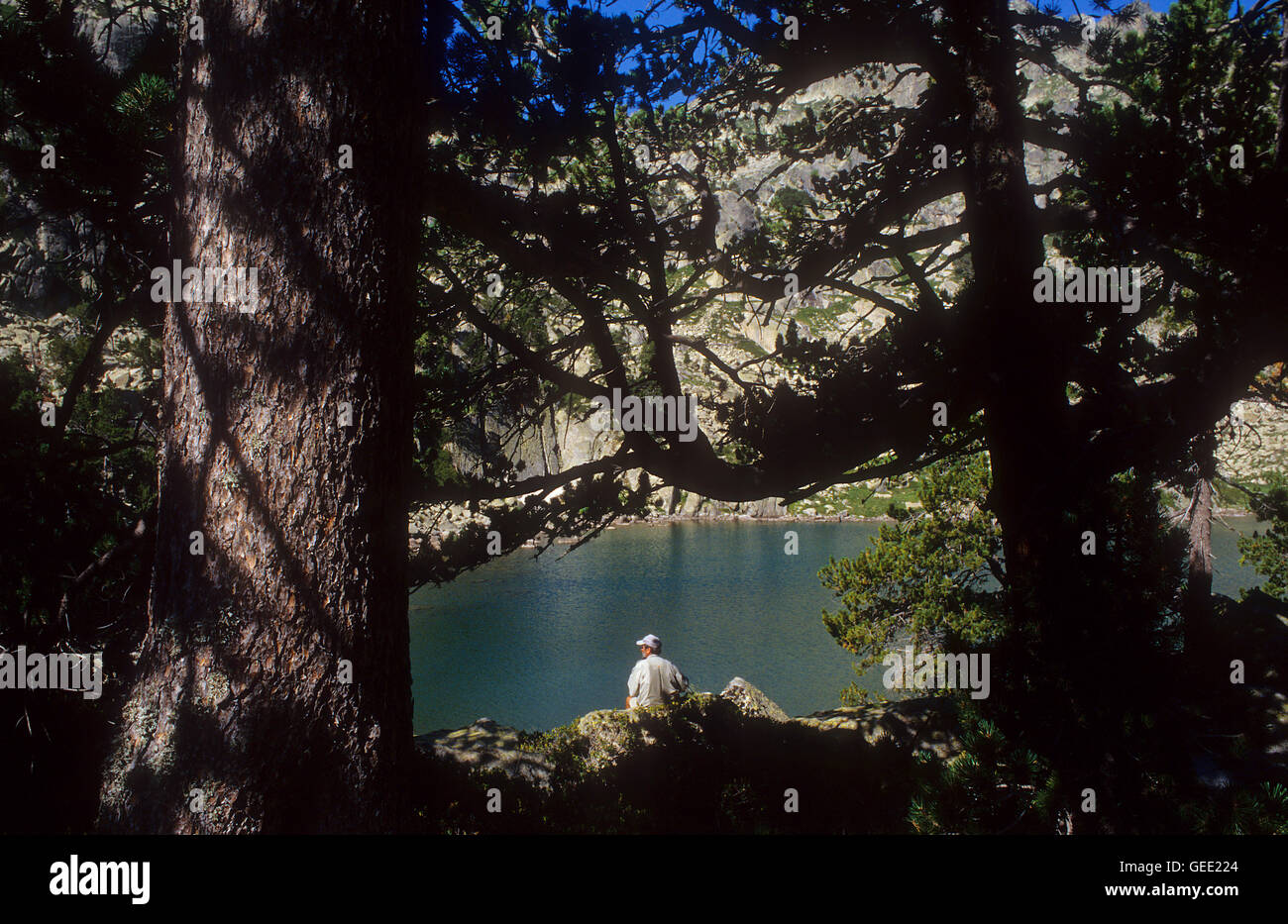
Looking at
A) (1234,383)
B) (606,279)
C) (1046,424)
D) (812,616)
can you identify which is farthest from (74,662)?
(812,616)

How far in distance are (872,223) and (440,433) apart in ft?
13.5

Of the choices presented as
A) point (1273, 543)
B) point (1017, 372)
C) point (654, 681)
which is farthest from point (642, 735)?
point (1273, 543)

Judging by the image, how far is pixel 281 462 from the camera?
2246 millimetres

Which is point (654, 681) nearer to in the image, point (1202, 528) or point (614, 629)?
point (1202, 528)

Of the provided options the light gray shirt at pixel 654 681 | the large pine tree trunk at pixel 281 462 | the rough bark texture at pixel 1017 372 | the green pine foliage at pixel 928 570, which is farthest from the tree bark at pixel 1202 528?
the large pine tree trunk at pixel 281 462

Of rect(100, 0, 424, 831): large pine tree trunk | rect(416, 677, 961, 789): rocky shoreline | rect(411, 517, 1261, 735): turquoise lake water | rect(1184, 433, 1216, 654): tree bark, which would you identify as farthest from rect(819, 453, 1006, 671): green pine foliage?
rect(100, 0, 424, 831): large pine tree trunk

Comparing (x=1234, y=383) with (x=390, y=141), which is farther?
(x=1234, y=383)

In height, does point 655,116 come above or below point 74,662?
above

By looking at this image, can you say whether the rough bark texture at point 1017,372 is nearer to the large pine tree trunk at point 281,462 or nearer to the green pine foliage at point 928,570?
the large pine tree trunk at point 281,462

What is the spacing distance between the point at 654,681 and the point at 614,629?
18.5 m

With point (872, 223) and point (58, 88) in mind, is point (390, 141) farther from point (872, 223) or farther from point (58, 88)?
point (872, 223)

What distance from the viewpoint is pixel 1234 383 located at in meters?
4.59

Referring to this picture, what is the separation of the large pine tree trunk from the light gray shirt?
22.9ft

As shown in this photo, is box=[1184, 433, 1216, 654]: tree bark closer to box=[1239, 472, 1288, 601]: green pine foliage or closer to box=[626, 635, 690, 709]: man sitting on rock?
box=[1239, 472, 1288, 601]: green pine foliage
